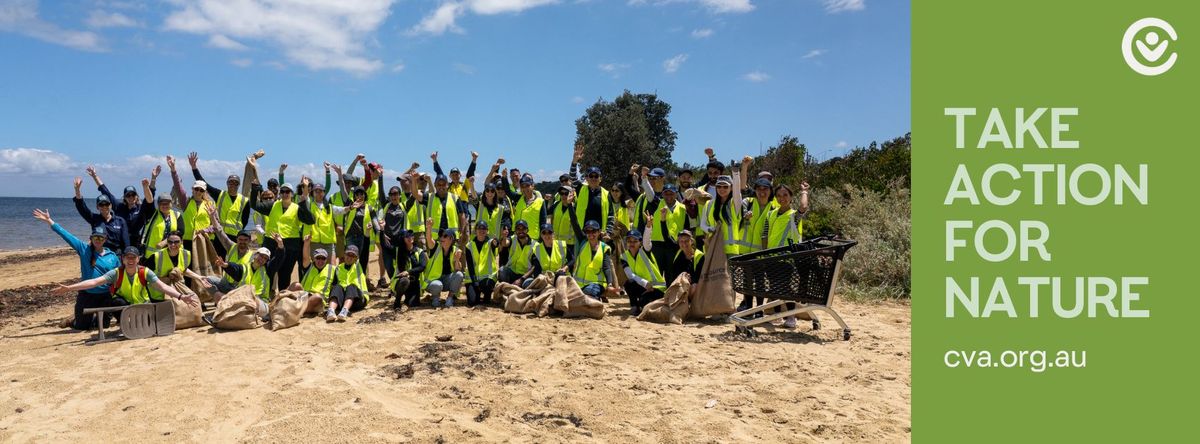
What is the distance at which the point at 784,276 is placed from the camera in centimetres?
633

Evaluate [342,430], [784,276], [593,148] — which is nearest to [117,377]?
[342,430]

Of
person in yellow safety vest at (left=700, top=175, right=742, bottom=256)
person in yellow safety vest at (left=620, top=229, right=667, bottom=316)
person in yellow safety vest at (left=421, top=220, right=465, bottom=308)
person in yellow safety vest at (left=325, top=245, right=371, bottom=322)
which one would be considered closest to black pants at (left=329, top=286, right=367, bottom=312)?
person in yellow safety vest at (left=325, top=245, right=371, bottom=322)

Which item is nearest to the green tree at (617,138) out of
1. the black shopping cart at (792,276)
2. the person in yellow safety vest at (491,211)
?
the person in yellow safety vest at (491,211)

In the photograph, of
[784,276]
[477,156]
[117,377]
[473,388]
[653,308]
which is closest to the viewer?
[473,388]

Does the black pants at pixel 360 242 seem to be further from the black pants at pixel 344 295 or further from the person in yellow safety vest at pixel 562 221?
the person in yellow safety vest at pixel 562 221

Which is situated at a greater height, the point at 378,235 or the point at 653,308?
the point at 378,235

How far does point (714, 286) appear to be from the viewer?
24.1ft

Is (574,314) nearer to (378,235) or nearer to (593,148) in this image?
(378,235)

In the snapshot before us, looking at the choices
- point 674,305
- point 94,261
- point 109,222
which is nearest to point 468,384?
point 674,305

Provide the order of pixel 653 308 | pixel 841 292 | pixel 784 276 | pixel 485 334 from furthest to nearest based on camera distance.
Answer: pixel 841 292
pixel 653 308
pixel 485 334
pixel 784 276

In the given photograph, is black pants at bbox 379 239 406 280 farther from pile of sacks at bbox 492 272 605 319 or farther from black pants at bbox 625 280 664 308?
black pants at bbox 625 280 664 308

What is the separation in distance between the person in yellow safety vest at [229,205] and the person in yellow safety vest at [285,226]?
472mm

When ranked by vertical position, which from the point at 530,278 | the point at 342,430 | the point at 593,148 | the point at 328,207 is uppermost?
the point at 593,148

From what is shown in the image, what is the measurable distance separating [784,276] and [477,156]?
5.51 metres
